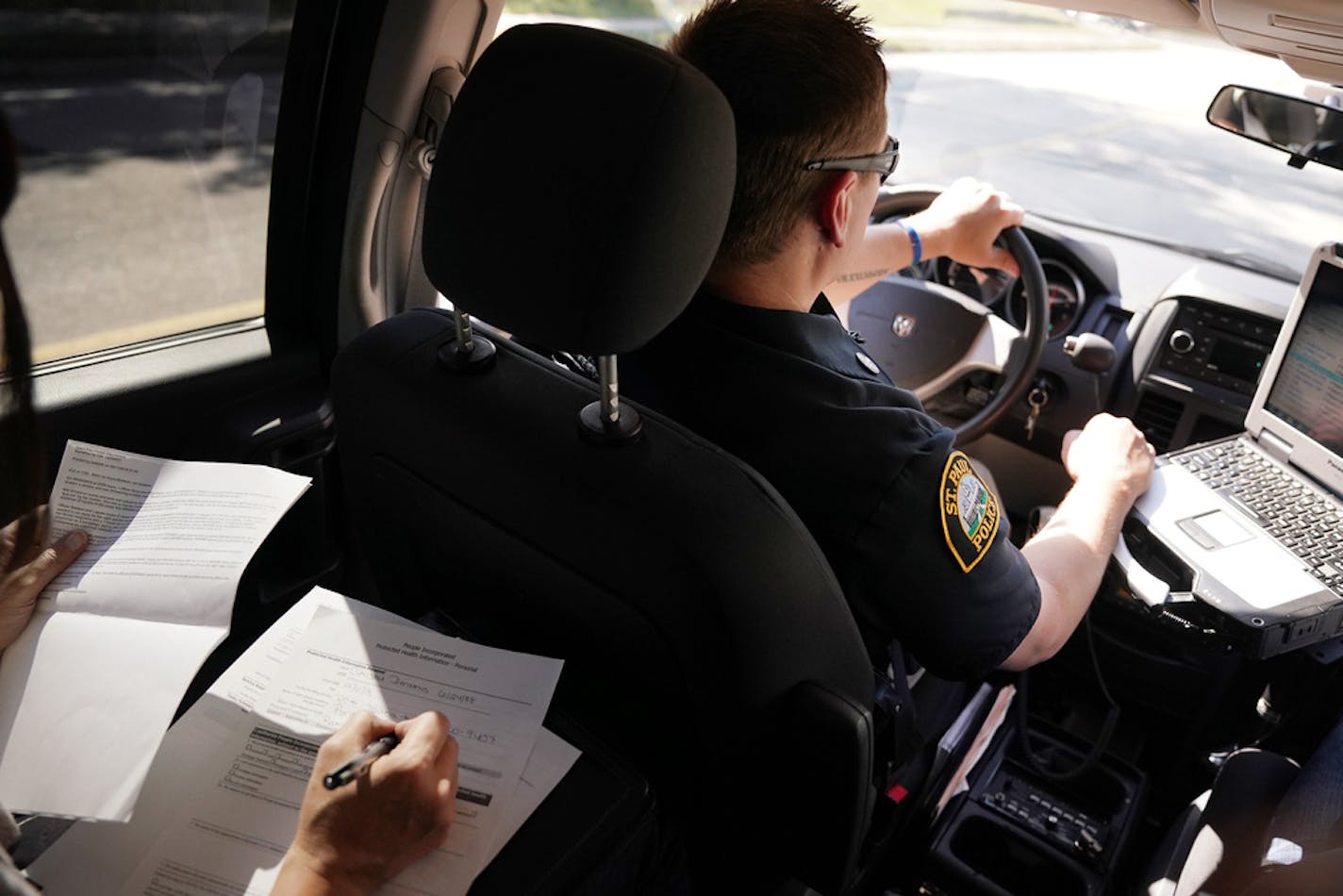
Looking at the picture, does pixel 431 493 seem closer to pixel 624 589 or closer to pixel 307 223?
pixel 624 589

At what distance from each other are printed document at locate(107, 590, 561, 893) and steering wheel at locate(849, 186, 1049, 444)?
124 cm

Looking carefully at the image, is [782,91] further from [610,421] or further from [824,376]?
[610,421]

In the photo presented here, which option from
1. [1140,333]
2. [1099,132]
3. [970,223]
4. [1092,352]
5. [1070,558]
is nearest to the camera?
[1070,558]

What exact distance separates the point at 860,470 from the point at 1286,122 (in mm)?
1276

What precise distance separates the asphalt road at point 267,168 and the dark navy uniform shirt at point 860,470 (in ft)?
1.75

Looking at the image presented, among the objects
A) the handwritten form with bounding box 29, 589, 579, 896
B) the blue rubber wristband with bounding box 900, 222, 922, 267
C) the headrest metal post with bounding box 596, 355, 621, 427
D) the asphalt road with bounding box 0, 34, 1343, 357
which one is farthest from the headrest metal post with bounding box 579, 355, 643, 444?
the blue rubber wristband with bounding box 900, 222, 922, 267

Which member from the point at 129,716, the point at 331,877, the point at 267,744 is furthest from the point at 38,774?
the point at 331,877

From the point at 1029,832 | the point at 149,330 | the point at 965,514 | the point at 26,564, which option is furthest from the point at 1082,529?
the point at 149,330

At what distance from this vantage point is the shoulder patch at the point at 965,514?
1.15 meters

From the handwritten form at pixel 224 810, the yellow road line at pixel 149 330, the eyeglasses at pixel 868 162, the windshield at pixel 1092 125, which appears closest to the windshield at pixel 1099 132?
the windshield at pixel 1092 125

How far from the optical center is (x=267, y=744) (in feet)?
3.55

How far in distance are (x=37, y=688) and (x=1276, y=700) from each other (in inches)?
87.2

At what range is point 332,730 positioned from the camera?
3.58 ft

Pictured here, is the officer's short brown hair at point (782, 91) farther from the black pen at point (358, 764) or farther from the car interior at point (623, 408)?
the black pen at point (358, 764)
